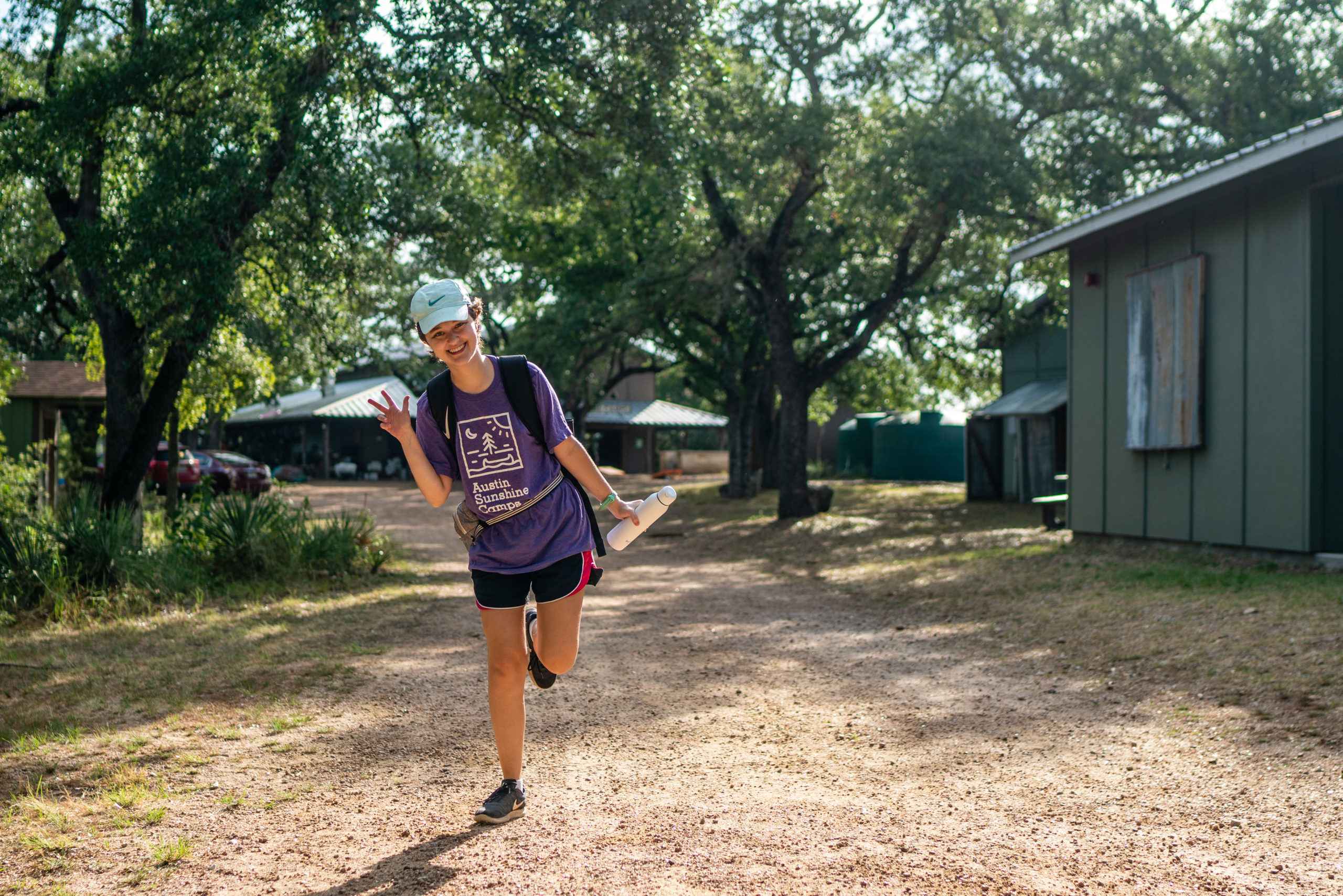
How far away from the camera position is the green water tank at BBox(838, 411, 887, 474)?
130 feet

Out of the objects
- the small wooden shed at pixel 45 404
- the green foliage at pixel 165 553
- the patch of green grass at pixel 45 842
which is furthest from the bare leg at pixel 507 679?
the small wooden shed at pixel 45 404

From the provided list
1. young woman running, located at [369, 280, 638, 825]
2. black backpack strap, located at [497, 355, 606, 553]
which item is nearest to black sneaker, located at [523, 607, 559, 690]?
young woman running, located at [369, 280, 638, 825]

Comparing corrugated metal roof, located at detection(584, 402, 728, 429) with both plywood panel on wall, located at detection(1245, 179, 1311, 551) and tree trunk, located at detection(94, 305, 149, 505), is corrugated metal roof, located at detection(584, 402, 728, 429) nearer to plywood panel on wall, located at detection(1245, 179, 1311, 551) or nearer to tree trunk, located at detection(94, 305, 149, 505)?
tree trunk, located at detection(94, 305, 149, 505)

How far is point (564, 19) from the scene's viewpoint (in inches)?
394

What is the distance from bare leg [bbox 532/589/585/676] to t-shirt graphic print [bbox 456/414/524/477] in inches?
21.2

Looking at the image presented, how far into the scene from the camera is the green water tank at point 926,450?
34906 millimetres

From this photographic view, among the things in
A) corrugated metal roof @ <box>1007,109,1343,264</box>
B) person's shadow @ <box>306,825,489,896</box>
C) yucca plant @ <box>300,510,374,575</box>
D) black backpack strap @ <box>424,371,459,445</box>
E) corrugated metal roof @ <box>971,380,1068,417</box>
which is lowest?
person's shadow @ <box>306,825,489,896</box>

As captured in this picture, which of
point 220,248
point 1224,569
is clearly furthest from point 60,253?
point 1224,569

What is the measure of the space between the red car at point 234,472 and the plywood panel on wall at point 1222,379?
21705mm

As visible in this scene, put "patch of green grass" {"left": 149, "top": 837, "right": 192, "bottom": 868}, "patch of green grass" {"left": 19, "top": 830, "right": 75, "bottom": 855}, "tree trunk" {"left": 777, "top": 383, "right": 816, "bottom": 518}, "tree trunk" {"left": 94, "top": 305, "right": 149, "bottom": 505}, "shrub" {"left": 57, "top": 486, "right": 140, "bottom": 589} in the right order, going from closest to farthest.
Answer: "patch of green grass" {"left": 149, "top": 837, "right": 192, "bottom": 868}, "patch of green grass" {"left": 19, "top": 830, "right": 75, "bottom": 855}, "shrub" {"left": 57, "top": 486, "right": 140, "bottom": 589}, "tree trunk" {"left": 94, "top": 305, "right": 149, "bottom": 505}, "tree trunk" {"left": 777, "top": 383, "right": 816, "bottom": 518}

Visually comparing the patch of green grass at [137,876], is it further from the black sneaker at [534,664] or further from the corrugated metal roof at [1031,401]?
the corrugated metal roof at [1031,401]

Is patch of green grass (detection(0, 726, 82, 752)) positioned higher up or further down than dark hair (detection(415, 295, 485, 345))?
further down

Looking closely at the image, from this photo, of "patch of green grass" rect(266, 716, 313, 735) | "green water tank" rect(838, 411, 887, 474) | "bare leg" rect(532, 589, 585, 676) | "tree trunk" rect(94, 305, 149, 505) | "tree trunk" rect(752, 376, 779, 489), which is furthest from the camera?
"green water tank" rect(838, 411, 887, 474)

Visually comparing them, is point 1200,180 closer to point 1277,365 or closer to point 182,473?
point 1277,365
